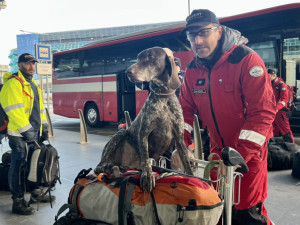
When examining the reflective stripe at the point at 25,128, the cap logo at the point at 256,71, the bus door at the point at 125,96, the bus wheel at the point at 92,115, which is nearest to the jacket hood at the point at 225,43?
the cap logo at the point at 256,71

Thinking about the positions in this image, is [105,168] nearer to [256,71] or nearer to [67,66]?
[256,71]

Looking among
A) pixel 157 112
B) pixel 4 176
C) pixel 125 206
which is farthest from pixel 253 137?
pixel 4 176

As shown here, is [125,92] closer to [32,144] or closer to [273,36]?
[273,36]

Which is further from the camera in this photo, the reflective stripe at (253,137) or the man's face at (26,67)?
the man's face at (26,67)

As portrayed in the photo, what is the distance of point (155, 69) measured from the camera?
1.89 meters

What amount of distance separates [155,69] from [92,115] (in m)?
11.0

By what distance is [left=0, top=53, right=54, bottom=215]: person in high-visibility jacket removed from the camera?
3701mm

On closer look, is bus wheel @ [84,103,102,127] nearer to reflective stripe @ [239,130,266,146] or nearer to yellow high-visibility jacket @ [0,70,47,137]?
yellow high-visibility jacket @ [0,70,47,137]

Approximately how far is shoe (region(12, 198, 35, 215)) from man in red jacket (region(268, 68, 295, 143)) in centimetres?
492

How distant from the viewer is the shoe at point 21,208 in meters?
3.77

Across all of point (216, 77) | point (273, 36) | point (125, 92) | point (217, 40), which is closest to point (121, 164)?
point (216, 77)

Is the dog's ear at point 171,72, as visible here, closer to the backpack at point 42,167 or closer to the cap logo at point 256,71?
the cap logo at point 256,71

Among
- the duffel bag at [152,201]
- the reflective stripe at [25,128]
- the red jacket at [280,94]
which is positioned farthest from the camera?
the red jacket at [280,94]

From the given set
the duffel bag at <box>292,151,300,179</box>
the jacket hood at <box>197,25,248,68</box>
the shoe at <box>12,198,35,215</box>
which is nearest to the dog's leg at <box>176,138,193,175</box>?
the jacket hood at <box>197,25,248,68</box>
